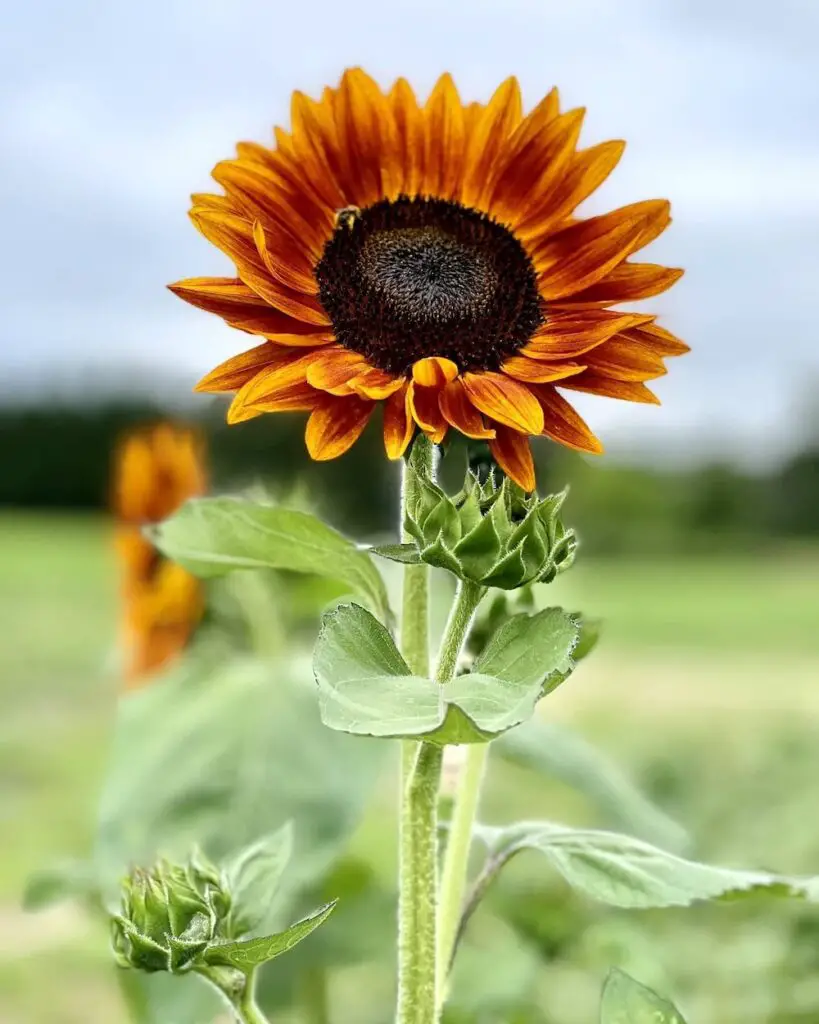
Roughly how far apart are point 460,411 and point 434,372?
0.01 meters

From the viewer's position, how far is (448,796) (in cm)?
66

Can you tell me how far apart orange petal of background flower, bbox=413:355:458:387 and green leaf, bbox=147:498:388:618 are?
76 mm

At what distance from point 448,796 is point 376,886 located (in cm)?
24

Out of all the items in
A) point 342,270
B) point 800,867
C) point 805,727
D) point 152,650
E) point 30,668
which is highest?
point 342,270

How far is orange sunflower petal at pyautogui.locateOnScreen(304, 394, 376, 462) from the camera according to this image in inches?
15.4

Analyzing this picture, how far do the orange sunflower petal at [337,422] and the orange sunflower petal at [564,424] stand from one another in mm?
52

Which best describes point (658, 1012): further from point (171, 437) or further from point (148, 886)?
point (171, 437)

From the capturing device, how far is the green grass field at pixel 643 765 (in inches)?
35.8

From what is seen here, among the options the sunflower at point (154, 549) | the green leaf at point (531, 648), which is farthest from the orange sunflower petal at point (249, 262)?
the sunflower at point (154, 549)

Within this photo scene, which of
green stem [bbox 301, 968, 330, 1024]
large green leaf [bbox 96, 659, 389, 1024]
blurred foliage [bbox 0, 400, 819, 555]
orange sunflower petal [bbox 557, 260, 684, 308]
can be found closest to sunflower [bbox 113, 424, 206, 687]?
large green leaf [bbox 96, 659, 389, 1024]

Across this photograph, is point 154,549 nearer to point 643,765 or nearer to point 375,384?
point 375,384

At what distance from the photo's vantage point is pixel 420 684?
37 cm

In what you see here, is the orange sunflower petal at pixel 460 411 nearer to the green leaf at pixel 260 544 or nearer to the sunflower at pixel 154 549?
the green leaf at pixel 260 544

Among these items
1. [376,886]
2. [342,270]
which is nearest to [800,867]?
[376,886]
